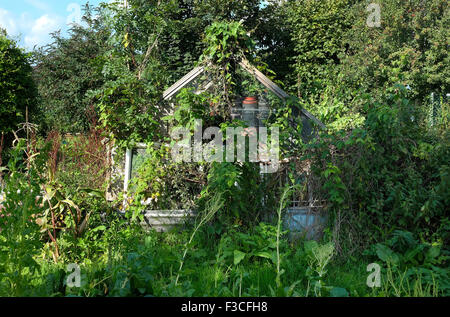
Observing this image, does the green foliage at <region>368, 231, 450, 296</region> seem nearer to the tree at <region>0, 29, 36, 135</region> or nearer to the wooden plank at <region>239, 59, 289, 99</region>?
the wooden plank at <region>239, 59, 289, 99</region>

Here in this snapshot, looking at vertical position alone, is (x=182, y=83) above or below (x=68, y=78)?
below

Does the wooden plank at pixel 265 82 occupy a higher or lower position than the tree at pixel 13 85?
lower

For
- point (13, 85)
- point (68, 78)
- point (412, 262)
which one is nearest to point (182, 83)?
point (412, 262)

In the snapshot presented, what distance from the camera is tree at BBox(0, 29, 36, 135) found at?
8984mm

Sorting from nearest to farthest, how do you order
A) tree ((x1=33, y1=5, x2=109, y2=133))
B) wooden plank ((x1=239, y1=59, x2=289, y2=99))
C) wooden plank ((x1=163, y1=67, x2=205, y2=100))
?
1. wooden plank ((x1=239, y1=59, x2=289, y2=99))
2. wooden plank ((x1=163, y1=67, x2=205, y2=100))
3. tree ((x1=33, y1=5, x2=109, y2=133))

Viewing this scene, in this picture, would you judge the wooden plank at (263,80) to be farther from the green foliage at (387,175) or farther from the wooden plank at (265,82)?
the green foliage at (387,175)

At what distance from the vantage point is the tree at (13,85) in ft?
29.5

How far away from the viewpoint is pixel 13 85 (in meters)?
9.09

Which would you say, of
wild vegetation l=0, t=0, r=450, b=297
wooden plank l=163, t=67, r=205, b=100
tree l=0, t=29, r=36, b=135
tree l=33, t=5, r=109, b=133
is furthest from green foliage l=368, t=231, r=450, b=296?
tree l=33, t=5, r=109, b=133

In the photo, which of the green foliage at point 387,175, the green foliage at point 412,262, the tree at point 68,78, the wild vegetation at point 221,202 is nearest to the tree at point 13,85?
the tree at point 68,78

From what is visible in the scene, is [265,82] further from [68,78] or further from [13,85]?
[68,78]

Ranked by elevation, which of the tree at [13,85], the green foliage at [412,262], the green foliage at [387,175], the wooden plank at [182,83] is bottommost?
the green foliage at [412,262]
